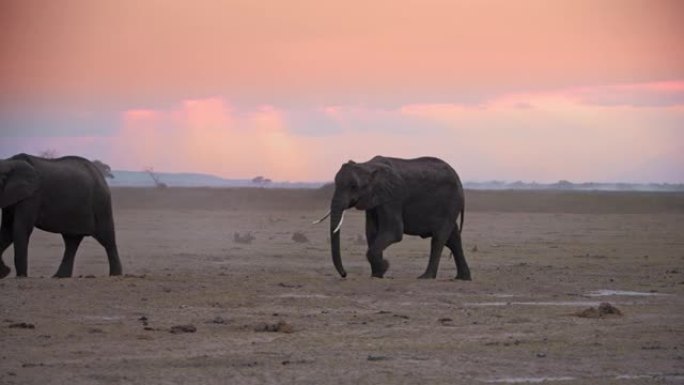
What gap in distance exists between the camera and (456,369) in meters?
13.0

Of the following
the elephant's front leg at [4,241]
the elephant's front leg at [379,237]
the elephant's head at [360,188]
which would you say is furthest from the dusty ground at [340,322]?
the elephant's front leg at [4,241]

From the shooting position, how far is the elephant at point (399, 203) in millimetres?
22812

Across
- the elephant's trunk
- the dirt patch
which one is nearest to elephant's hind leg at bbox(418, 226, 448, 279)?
the elephant's trunk

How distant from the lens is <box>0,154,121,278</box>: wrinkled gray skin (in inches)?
878

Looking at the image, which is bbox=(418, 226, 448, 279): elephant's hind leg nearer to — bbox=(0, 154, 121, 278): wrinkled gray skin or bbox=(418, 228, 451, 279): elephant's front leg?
bbox=(418, 228, 451, 279): elephant's front leg

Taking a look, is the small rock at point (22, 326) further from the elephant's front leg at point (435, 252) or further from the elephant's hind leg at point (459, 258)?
the elephant's hind leg at point (459, 258)

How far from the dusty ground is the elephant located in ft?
3.98

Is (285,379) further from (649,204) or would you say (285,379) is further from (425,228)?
(649,204)

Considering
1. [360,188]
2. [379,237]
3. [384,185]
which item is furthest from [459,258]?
[360,188]

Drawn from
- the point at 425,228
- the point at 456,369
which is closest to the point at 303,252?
the point at 425,228

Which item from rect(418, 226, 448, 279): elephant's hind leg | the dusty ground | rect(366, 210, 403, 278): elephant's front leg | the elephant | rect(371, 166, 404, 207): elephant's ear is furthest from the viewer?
rect(418, 226, 448, 279): elephant's hind leg

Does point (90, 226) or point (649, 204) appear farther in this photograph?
point (649, 204)

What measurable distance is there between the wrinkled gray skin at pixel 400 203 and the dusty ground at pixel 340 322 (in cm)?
122

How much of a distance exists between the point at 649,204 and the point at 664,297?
61.1 meters
